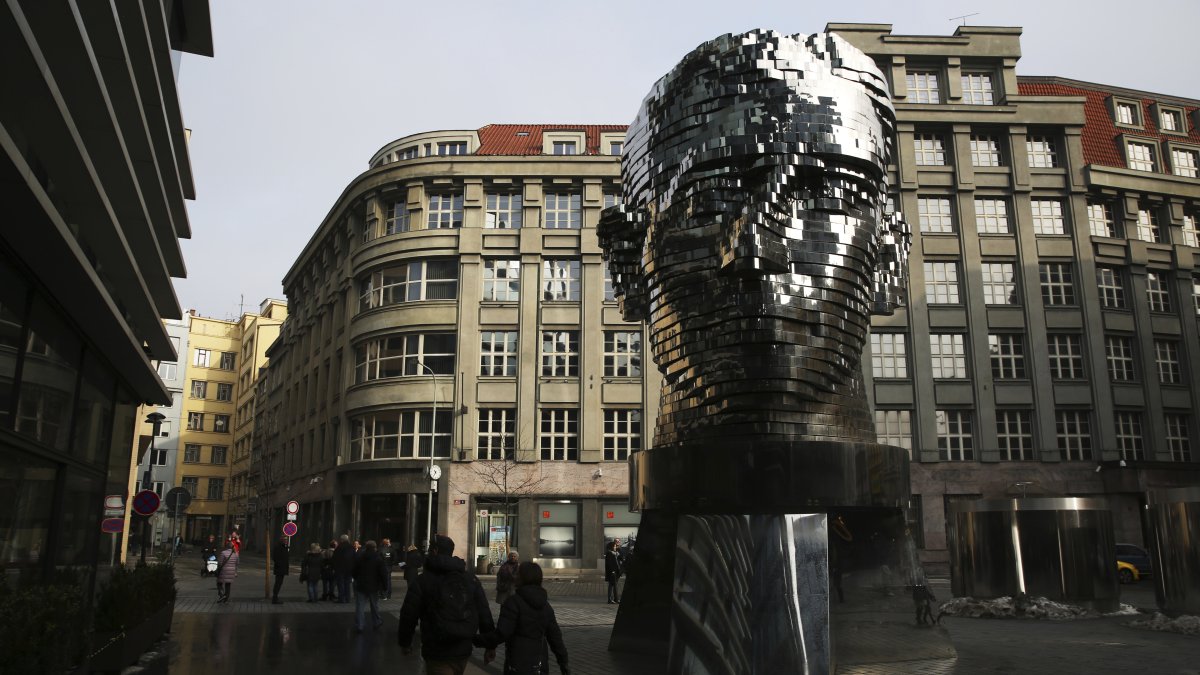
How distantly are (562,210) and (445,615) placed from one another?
36095 millimetres

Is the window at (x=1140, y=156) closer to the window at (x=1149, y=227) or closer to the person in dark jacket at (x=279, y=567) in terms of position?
the window at (x=1149, y=227)

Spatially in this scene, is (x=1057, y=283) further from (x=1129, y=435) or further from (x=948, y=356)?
(x=1129, y=435)

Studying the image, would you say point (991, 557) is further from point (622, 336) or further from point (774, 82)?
point (622, 336)

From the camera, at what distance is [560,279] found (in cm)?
4103

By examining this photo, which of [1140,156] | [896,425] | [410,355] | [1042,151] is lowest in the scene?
[896,425]

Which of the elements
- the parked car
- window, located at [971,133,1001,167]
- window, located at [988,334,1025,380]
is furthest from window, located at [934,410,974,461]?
window, located at [971,133,1001,167]

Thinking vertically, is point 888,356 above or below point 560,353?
below

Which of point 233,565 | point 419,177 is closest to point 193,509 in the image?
point 419,177

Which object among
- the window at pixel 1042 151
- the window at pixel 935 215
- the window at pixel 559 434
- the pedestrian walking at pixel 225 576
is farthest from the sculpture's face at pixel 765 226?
the window at pixel 1042 151

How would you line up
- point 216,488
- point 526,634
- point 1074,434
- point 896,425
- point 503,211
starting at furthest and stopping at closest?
point 216,488, point 503,211, point 1074,434, point 896,425, point 526,634

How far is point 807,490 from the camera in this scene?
9430mm

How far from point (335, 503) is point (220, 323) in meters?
53.4

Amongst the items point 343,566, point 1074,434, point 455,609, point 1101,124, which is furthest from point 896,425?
point 455,609

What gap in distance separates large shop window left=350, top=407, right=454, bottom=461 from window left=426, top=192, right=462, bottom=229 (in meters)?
8.87
